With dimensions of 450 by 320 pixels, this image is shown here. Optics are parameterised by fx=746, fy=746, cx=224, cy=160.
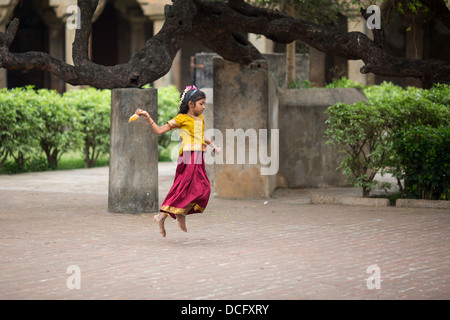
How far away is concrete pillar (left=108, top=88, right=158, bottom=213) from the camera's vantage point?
32.1 feet

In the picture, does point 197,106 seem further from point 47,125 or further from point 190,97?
point 47,125

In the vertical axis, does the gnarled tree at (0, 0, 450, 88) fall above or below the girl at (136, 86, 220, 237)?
above

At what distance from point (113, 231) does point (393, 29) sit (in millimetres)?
18318

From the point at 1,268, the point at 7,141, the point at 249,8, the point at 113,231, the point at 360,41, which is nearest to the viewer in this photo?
the point at 1,268

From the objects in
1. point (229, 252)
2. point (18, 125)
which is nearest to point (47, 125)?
point (18, 125)

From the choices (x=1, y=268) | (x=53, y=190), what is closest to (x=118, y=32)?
(x=53, y=190)

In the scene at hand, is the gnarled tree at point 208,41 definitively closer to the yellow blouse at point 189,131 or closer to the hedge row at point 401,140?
the hedge row at point 401,140

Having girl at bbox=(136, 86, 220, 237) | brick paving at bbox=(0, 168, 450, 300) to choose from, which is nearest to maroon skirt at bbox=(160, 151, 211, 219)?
girl at bbox=(136, 86, 220, 237)

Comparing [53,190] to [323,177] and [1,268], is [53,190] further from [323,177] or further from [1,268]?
[1,268]

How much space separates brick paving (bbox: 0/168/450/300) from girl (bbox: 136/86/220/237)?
0.33 metres

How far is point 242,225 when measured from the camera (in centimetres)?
891

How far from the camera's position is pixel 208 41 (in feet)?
36.5

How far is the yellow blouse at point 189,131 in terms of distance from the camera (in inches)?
310

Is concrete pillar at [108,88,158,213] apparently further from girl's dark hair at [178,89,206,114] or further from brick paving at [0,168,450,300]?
girl's dark hair at [178,89,206,114]
